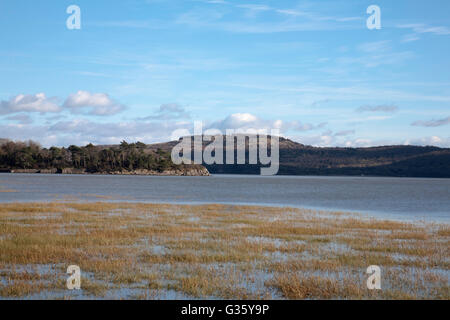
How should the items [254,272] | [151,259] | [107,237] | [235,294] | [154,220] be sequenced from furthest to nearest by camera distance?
[154,220]
[107,237]
[151,259]
[254,272]
[235,294]

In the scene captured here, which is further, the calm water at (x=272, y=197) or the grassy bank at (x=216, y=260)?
the calm water at (x=272, y=197)

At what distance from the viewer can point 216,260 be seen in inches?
755

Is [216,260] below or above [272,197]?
above

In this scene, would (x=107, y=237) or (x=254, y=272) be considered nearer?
(x=254, y=272)

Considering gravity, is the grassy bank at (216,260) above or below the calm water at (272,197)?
above

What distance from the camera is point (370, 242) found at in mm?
24750

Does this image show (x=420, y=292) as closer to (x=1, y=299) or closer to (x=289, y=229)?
(x=1, y=299)

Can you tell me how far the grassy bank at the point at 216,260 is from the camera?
14438mm

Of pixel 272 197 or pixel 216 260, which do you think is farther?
pixel 272 197

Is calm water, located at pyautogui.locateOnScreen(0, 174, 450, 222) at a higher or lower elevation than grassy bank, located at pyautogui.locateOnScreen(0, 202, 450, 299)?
lower

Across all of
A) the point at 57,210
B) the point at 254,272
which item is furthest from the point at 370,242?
the point at 57,210

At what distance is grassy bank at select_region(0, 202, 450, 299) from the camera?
14438 mm

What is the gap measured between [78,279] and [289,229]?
17.2 metres

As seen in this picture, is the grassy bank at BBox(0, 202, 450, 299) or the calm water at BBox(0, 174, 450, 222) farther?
the calm water at BBox(0, 174, 450, 222)
